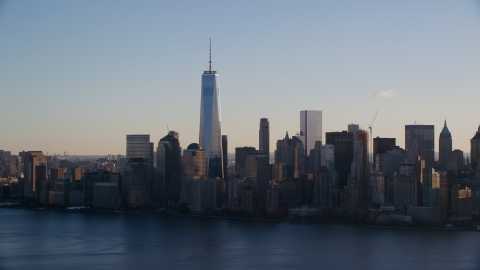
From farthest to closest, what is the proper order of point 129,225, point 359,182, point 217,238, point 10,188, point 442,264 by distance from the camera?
point 10,188, point 359,182, point 129,225, point 217,238, point 442,264

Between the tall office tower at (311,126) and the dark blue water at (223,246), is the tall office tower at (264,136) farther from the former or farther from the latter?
the dark blue water at (223,246)

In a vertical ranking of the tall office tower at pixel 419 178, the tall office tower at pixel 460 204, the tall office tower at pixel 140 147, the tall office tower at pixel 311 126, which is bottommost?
the tall office tower at pixel 460 204

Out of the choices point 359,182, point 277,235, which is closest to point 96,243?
point 277,235

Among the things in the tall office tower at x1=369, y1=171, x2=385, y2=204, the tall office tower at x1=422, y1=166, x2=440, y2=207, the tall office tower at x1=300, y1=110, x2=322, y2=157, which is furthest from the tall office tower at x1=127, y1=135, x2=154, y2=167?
the tall office tower at x1=422, y1=166, x2=440, y2=207

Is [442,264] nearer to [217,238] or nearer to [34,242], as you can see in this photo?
[217,238]

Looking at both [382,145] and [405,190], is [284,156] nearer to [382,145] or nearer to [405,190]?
[382,145]

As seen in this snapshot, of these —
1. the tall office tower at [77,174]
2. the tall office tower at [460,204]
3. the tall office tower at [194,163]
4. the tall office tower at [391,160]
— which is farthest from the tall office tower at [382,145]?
the tall office tower at [77,174]
